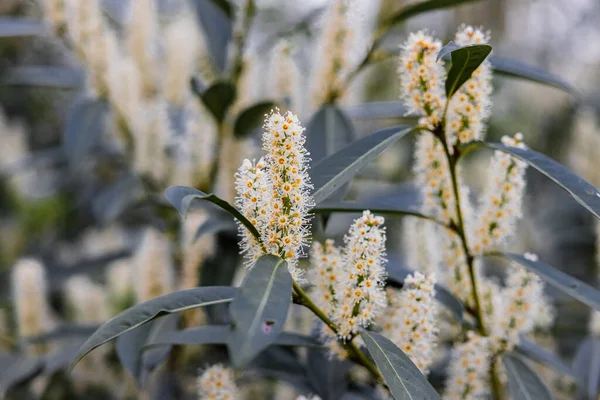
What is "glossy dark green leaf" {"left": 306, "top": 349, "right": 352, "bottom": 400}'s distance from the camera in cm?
96

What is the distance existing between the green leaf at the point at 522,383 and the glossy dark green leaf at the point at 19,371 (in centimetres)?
90

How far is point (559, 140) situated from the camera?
2.99 metres

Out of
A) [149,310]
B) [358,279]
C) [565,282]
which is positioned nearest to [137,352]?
[149,310]

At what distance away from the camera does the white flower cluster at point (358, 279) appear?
28.5 inches

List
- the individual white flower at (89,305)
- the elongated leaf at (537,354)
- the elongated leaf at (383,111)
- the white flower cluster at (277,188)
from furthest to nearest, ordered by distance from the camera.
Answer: the individual white flower at (89,305)
the elongated leaf at (383,111)
the elongated leaf at (537,354)
the white flower cluster at (277,188)

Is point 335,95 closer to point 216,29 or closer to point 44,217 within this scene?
point 216,29

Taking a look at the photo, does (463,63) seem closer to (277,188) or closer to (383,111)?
(277,188)

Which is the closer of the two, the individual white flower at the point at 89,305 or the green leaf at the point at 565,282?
the green leaf at the point at 565,282

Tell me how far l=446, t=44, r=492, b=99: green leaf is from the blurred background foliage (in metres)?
0.36

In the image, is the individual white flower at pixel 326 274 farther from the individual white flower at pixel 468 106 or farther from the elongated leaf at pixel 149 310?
the individual white flower at pixel 468 106

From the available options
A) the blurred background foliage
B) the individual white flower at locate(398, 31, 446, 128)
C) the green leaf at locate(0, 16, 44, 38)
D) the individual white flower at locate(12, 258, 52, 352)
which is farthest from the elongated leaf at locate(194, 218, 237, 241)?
the green leaf at locate(0, 16, 44, 38)

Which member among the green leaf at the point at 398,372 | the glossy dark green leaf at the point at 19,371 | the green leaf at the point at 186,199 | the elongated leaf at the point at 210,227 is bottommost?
the glossy dark green leaf at the point at 19,371

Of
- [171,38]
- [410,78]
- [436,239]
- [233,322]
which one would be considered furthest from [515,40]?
[233,322]

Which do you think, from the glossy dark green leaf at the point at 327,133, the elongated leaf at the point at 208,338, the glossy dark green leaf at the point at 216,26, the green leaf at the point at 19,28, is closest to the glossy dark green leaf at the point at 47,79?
the green leaf at the point at 19,28
